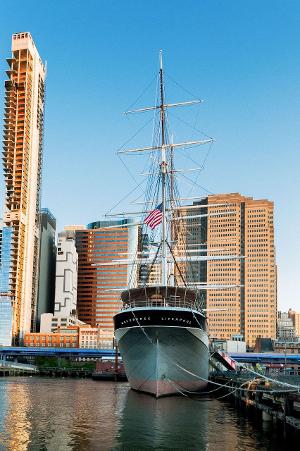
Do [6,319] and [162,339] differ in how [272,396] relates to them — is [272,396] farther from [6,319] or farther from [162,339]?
[6,319]

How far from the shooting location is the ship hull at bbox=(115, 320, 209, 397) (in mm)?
50750

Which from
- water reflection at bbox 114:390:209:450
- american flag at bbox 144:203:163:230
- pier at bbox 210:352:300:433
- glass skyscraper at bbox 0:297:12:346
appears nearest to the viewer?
water reflection at bbox 114:390:209:450

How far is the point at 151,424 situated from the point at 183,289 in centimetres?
2055

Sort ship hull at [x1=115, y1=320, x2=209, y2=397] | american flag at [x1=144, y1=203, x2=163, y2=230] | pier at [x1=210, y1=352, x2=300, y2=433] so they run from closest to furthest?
pier at [x1=210, y1=352, x2=300, y2=433] → ship hull at [x1=115, y1=320, x2=209, y2=397] → american flag at [x1=144, y1=203, x2=163, y2=230]

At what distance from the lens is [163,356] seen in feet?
167

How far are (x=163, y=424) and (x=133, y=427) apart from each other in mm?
2052

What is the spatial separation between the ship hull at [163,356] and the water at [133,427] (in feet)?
5.05

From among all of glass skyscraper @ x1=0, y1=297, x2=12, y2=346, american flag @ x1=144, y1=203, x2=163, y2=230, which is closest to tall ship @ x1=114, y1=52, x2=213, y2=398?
american flag @ x1=144, y1=203, x2=163, y2=230

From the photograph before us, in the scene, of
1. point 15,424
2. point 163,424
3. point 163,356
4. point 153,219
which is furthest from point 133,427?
point 153,219

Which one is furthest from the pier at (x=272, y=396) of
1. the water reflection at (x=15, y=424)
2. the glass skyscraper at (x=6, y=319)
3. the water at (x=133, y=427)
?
the glass skyscraper at (x=6, y=319)

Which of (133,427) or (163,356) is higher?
(163,356)

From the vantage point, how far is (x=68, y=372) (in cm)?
13500

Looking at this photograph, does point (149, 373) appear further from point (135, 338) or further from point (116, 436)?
point (116, 436)

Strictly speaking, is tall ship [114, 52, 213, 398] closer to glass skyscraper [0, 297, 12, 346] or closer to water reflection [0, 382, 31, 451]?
water reflection [0, 382, 31, 451]
